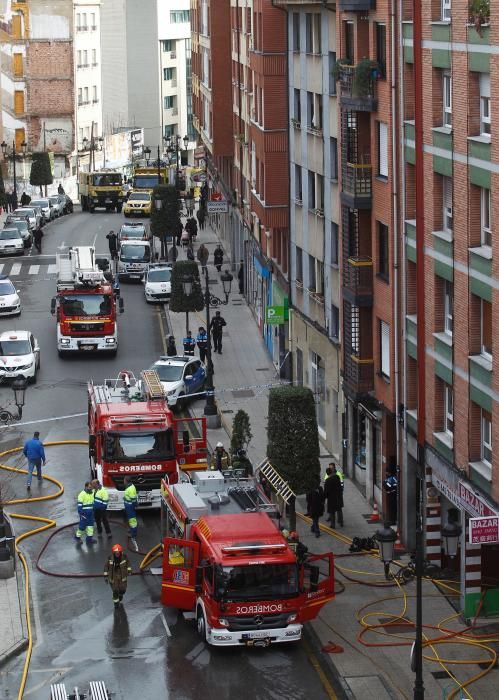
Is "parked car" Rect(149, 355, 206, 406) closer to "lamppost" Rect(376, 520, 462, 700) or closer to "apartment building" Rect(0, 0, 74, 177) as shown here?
"lamppost" Rect(376, 520, 462, 700)

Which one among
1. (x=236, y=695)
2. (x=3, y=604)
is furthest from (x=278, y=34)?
(x=236, y=695)

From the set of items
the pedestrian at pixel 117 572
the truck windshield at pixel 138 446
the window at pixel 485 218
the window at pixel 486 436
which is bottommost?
the pedestrian at pixel 117 572

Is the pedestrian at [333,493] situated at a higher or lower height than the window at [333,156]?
lower

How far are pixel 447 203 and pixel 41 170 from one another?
96.2m

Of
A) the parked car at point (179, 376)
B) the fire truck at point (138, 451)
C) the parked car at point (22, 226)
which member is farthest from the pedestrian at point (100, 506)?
the parked car at point (22, 226)

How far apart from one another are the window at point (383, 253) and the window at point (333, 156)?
8013 mm

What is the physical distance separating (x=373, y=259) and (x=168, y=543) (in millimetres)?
11339

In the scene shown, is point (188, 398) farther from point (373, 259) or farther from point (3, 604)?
point (3, 604)

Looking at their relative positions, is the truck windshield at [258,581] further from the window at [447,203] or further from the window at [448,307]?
the window at [447,203]

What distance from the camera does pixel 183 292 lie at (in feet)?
208

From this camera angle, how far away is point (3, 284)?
71562 mm

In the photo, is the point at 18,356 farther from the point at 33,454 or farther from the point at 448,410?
the point at 448,410

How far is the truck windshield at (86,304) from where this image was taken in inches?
2458

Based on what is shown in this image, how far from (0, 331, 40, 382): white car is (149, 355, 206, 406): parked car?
4.75 meters
